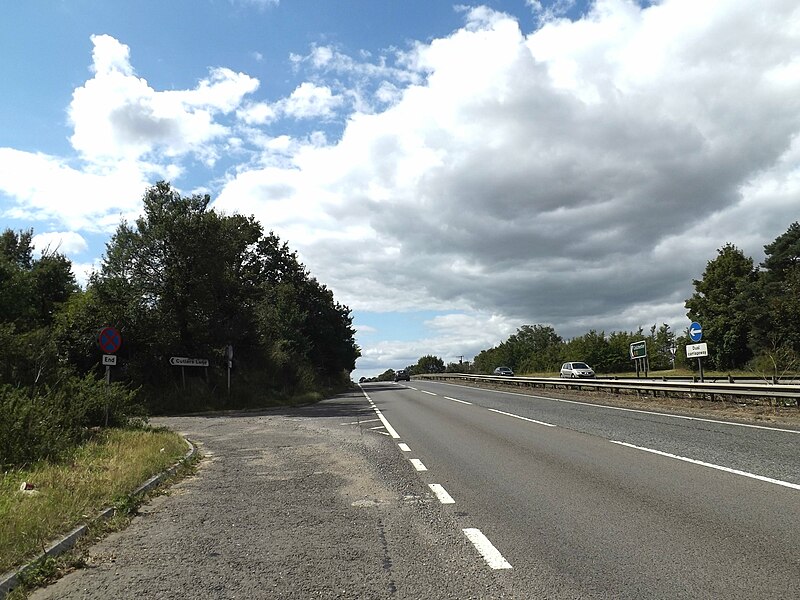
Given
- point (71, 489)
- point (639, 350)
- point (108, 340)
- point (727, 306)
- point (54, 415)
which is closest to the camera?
point (71, 489)

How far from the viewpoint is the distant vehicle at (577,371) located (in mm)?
50188


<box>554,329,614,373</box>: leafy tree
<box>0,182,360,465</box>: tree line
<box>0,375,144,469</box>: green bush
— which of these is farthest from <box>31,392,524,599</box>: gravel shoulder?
<box>554,329,614,373</box>: leafy tree

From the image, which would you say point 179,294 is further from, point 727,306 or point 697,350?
point 727,306

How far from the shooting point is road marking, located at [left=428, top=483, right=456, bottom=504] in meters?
7.54

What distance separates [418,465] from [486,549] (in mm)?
5126

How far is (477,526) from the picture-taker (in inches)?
247

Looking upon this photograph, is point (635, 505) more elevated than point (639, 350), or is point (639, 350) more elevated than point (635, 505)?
point (639, 350)

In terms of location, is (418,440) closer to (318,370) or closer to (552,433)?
(552,433)

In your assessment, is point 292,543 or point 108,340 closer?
point 292,543

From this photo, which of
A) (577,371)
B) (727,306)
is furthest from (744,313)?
(577,371)

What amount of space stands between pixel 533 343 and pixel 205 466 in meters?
141

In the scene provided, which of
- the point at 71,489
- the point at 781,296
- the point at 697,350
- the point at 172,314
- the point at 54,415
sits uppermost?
the point at 781,296

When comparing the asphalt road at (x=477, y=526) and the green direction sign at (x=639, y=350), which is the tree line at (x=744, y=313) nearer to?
the green direction sign at (x=639, y=350)

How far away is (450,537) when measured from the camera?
19.4ft
